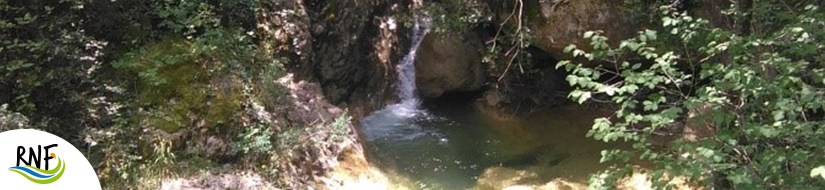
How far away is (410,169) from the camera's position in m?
8.14

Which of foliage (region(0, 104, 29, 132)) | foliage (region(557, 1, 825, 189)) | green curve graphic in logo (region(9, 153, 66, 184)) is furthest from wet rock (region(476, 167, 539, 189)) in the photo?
green curve graphic in logo (region(9, 153, 66, 184))

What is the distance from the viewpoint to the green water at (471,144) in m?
8.02

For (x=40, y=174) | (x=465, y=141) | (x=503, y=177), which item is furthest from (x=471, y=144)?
(x=40, y=174)

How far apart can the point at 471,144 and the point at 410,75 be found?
2678mm

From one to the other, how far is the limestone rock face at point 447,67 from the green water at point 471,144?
1.24ft

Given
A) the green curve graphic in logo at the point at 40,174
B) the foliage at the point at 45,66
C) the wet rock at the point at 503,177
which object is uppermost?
the foliage at the point at 45,66

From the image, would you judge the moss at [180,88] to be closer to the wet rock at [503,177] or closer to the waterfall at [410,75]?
A: the wet rock at [503,177]

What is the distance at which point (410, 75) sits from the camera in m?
11.6

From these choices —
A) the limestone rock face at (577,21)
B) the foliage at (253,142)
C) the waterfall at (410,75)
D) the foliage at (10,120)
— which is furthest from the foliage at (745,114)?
the waterfall at (410,75)

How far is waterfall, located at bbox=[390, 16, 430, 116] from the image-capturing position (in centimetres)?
1127

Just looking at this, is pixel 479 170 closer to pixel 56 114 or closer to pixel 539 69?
pixel 539 69

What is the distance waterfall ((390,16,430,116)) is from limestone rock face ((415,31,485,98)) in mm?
147

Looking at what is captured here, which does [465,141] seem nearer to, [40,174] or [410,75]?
[410,75]

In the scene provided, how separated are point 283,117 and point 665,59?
14.0 ft
